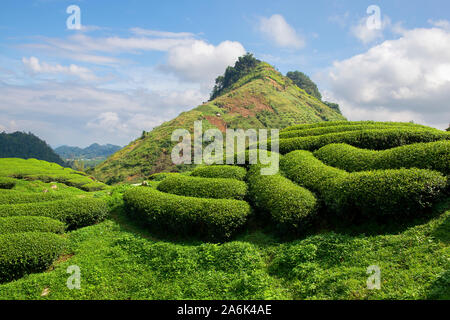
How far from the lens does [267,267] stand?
8.26 meters

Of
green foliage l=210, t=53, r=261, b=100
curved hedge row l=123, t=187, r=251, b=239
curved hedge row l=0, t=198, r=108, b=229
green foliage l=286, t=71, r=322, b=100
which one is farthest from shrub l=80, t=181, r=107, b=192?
green foliage l=286, t=71, r=322, b=100

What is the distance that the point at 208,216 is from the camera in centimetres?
989

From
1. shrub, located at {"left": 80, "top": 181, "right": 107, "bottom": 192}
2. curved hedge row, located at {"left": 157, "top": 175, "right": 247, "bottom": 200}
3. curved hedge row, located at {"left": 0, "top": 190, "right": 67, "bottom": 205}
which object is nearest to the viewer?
curved hedge row, located at {"left": 157, "top": 175, "right": 247, "bottom": 200}

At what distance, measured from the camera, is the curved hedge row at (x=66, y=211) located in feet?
38.2

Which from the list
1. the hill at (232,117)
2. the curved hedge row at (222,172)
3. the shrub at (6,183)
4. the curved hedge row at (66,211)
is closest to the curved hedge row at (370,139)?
the curved hedge row at (222,172)

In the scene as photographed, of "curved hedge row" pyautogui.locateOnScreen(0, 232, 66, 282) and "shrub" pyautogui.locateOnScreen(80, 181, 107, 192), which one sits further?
"shrub" pyautogui.locateOnScreen(80, 181, 107, 192)

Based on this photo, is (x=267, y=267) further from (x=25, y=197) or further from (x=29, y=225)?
(x=25, y=197)

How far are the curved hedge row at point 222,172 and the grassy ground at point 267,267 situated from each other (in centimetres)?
314

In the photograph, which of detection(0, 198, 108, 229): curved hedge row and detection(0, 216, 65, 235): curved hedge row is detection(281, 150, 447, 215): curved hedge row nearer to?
detection(0, 198, 108, 229): curved hedge row

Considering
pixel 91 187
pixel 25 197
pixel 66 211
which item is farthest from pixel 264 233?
pixel 91 187

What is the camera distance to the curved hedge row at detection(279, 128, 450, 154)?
Result: 11234mm

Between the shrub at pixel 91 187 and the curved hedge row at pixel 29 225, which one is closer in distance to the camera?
the curved hedge row at pixel 29 225

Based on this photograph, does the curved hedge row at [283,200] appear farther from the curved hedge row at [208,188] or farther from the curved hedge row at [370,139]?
the curved hedge row at [370,139]

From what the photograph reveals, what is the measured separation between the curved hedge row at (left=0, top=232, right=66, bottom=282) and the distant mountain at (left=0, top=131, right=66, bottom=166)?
17497 cm
